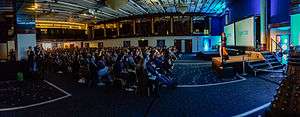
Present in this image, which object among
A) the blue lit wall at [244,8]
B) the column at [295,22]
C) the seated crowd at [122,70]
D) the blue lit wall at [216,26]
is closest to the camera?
the seated crowd at [122,70]

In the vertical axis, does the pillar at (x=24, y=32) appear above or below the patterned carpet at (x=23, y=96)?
above

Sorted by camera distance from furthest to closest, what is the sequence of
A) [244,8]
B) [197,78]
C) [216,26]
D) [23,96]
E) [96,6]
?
[216,26] < [96,6] < [244,8] < [197,78] < [23,96]

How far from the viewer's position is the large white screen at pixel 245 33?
55.9 ft

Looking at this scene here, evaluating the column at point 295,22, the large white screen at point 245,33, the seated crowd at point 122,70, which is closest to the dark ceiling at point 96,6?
the large white screen at point 245,33

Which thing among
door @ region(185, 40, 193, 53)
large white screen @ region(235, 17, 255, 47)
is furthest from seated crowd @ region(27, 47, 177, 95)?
door @ region(185, 40, 193, 53)

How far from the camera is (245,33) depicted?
18.2 m

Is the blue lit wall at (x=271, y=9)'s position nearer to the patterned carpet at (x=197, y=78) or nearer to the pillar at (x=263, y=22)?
the pillar at (x=263, y=22)

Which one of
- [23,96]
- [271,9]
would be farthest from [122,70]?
[271,9]

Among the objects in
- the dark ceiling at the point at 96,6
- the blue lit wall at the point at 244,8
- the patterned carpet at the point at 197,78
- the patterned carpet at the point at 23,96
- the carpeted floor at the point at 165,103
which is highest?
the dark ceiling at the point at 96,6

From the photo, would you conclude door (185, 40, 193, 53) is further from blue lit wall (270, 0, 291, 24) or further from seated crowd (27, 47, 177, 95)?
seated crowd (27, 47, 177, 95)

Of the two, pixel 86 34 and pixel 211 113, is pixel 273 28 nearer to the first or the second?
pixel 211 113

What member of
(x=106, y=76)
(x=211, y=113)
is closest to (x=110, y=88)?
(x=106, y=76)

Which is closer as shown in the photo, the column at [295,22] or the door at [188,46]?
the column at [295,22]

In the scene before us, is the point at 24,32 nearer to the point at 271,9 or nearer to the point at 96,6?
the point at 96,6
